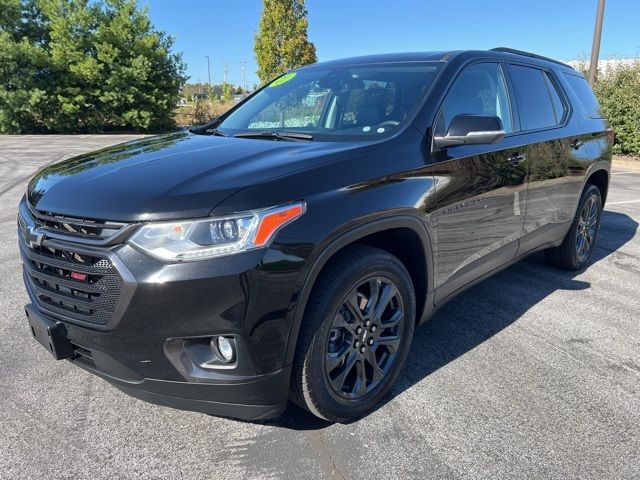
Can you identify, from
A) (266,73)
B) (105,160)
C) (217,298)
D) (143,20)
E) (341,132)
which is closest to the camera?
(217,298)

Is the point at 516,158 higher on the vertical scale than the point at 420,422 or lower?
higher

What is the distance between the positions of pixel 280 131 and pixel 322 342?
1.41m

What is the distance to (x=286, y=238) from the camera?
2074mm

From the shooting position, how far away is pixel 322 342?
2293 mm

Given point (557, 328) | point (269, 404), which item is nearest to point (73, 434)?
point (269, 404)

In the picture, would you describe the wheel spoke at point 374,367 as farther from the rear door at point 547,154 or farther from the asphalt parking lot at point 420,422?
the rear door at point 547,154

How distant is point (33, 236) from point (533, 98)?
349cm

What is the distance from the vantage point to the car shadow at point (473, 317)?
9.65 ft

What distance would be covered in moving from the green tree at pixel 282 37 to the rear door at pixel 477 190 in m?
23.5

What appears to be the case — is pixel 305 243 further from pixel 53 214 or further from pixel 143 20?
pixel 143 20

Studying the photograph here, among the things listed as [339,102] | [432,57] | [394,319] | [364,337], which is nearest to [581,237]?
[432,57]

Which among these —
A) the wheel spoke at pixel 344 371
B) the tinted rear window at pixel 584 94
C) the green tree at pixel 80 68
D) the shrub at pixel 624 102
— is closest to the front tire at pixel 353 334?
the wheel spoke at pixel 344 371

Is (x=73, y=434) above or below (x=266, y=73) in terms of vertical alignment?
below

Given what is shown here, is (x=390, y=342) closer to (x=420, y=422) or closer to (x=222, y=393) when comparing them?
(x=420, y=422)
